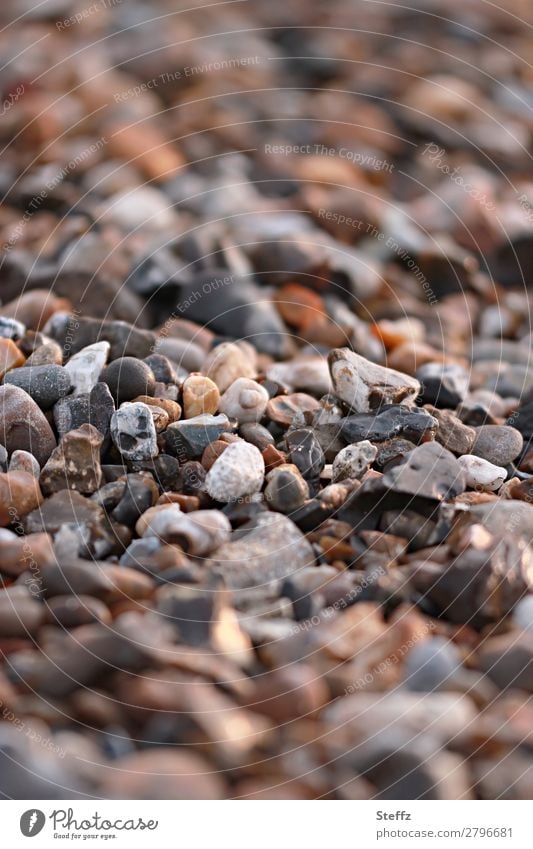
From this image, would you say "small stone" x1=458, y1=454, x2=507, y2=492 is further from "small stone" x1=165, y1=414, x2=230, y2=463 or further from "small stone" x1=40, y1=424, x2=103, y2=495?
"small stone" x1=40, y1=424, x2=103, y2=495

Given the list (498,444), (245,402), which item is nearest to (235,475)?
(245,402)

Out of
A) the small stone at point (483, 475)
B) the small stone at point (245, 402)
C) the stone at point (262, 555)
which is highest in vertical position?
the small stone at point (245, 402)

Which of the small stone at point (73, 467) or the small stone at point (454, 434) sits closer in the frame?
the small stone at point (73, 467)

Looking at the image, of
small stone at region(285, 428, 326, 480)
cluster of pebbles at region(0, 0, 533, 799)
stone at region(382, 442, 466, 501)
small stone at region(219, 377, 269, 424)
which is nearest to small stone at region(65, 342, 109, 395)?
cluster of pebbles at region(0, 0, 533, 799)

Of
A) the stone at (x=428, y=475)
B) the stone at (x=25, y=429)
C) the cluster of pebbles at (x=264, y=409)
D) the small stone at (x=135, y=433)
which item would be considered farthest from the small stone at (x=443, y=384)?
the stone at (x=25, y=429)
